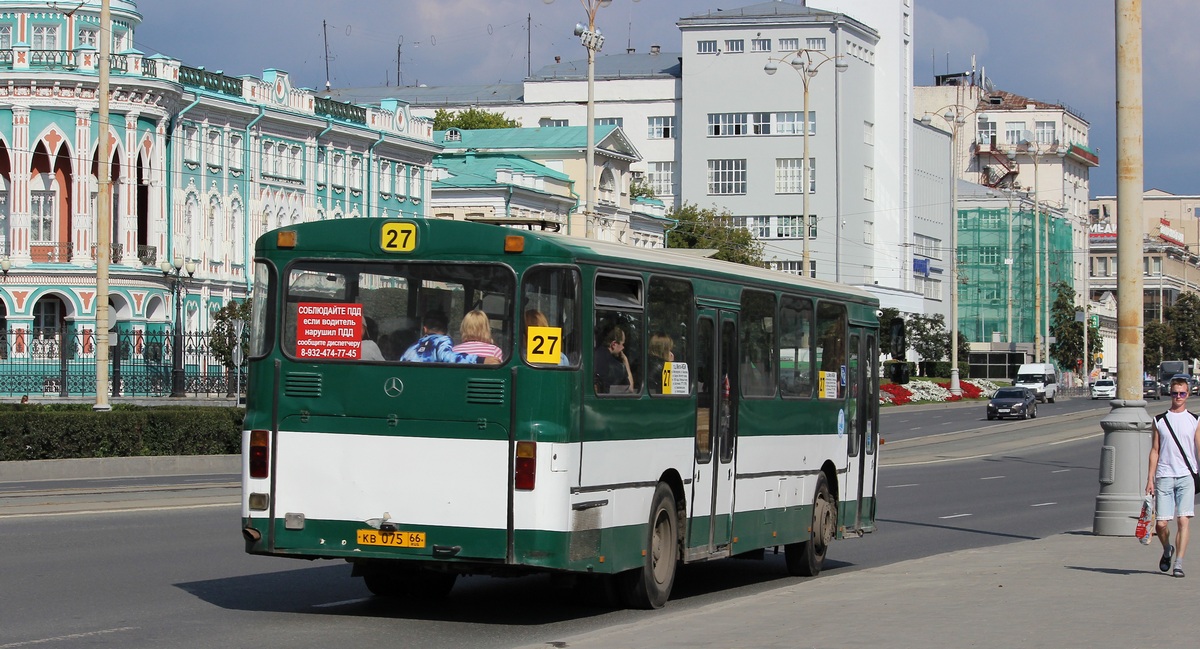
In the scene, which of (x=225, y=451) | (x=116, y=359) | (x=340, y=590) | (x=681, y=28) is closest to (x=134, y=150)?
(x=116, y=359)

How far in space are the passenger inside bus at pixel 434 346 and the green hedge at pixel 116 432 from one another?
17.8 metres

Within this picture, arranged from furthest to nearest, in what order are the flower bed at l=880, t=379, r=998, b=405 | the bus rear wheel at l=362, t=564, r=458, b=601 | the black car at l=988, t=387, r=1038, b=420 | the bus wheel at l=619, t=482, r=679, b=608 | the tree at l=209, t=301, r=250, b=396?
the flower bed at l=880, t=379, r=998, b=405 → the black car at l=988, t=387, r=1038, b=420 → the tree at l=209, t=301, r=250, b=396 → the bus rear wheel at l=362, t=564, r=458, b=601 → the bus wheel at l=619, t=482, r=679, b=608

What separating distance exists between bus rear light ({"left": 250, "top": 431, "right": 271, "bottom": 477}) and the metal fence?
38.5 m

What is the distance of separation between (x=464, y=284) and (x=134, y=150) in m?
47.7

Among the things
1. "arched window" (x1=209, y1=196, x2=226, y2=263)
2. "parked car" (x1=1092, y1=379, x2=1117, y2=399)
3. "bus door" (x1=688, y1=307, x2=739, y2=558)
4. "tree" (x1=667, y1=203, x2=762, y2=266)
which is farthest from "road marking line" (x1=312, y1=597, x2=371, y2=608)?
"parked car" (x1=1092, y1=379, x2=1117, y2=399)

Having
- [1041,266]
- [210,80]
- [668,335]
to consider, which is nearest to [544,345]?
[668,335]

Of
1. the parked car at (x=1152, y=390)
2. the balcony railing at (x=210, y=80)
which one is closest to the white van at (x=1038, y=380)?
the parked car at (x=1152, y=390)

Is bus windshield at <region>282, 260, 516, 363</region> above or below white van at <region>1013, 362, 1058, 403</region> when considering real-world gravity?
above

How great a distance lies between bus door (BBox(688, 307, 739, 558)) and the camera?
1394 centimetres

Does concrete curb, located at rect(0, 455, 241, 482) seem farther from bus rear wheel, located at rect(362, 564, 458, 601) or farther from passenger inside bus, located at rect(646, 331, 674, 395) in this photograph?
passenger inside bus, located at rect(646, 331, 674, 395)

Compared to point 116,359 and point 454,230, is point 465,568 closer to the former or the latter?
point 454,230

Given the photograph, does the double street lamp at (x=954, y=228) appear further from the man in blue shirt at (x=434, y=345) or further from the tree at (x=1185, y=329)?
the man in blue shirt at (x=434, y=345)

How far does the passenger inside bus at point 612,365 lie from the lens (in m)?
12.3

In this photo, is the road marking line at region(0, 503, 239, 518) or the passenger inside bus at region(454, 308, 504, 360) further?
the road marking line at region(0, 503, 239, 518)
